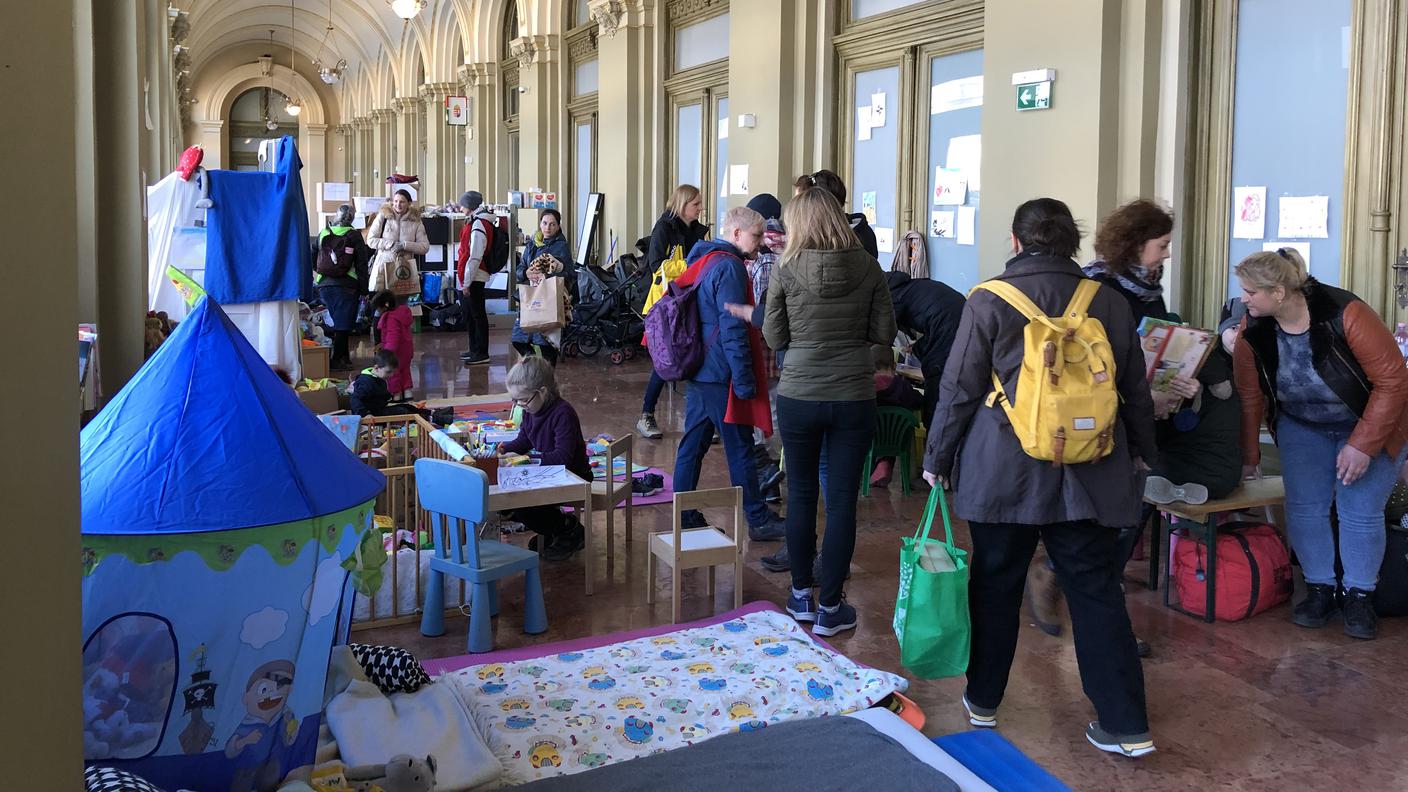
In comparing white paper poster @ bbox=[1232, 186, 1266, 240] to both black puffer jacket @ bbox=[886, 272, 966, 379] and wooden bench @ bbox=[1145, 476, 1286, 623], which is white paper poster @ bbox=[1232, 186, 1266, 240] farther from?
wooden bench @ bbox=[1145, 476, 1286, 623]

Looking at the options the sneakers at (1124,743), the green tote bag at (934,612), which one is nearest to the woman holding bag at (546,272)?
the green tote bag at (934,612)

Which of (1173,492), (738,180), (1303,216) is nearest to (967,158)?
(1303,216)

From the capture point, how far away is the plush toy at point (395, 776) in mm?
2949

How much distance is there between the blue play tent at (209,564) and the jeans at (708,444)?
2.69m

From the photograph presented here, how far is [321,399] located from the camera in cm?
647

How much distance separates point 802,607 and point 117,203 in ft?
Answer: 11.5

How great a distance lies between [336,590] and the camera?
2861mm

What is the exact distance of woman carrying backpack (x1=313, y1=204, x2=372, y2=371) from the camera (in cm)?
1120

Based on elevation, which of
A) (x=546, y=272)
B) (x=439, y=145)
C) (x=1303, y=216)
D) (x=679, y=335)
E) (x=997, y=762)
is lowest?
(x=997, y=762)

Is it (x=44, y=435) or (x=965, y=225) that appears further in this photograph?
(x=965, y=225)

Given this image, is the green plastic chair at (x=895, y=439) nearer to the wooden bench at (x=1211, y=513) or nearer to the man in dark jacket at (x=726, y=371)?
the man in dark jacket at (x=726, y=371)

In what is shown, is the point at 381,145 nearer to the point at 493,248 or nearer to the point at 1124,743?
the point at 493,248

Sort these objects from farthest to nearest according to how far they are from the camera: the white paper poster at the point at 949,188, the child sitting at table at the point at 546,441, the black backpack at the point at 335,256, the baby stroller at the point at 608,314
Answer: the baby stroller at the point at 608,314, the black backpack at the point at 335,256, the white paper poster at the point at 949,188, the child sitting at table at the point at 546,441

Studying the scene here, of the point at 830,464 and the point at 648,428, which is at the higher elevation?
the point at 830,464
